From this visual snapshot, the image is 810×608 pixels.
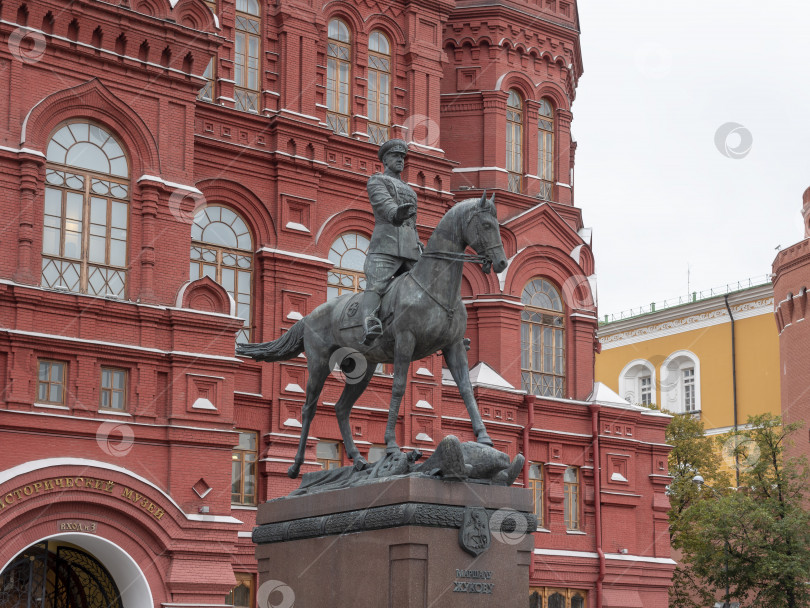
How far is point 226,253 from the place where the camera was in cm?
2639

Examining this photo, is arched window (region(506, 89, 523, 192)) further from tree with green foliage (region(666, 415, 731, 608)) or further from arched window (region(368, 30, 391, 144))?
tree with green foliage (region(666, 415, 731, 608))

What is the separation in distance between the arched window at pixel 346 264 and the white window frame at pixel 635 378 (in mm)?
31914

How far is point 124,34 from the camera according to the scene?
76.2 ft

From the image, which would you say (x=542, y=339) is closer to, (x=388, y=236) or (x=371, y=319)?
(x=388, y=236)

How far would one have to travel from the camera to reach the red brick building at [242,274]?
846 inches

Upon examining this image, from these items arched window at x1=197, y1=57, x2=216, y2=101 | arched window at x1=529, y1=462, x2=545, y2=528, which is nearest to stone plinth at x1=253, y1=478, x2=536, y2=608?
arched window at x1=197, y1=57, x2=216, y2=101

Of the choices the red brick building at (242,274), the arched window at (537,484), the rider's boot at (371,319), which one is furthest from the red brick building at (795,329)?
the rider's boot at (371,319)

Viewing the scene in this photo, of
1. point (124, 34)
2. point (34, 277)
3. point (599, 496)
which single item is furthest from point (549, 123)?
point (34, 277)

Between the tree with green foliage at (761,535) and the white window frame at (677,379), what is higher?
the white window frame at (677,379)

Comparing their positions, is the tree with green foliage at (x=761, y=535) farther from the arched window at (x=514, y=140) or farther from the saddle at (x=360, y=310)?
the saddle at (x=360, y=310)

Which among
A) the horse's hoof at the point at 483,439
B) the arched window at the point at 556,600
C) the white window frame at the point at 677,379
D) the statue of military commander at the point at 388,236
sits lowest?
the arched window at the point at 556,600

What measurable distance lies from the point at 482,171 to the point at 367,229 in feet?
15.8

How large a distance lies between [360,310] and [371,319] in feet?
1.19

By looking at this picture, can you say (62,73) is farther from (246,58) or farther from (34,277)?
(246,58)
